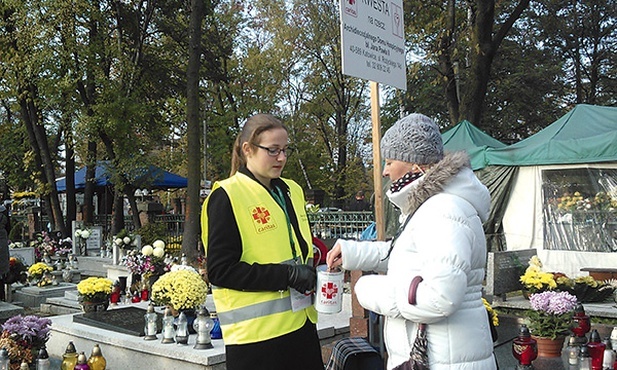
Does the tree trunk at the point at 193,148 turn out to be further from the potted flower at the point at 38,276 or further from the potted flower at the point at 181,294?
the potted flower at the point at 181,294

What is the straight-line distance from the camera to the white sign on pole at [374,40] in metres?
4.25

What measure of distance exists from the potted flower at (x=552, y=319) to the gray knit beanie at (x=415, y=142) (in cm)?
320

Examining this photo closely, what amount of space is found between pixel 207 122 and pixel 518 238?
18.0 metres

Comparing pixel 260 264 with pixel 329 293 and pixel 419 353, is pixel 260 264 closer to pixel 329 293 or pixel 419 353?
pixel 329 293

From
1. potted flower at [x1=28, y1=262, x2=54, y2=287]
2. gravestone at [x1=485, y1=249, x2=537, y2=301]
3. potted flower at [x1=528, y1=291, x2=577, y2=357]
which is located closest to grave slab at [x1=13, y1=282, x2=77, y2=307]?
potted flower at [x1=28, y1=262, x2=54, y2=287]

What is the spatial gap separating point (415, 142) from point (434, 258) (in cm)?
50

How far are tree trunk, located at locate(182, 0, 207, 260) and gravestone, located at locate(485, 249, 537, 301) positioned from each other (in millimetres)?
6526

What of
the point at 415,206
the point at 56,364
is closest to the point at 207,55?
the point at 56,364

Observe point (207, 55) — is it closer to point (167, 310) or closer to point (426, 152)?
point (167, 310)

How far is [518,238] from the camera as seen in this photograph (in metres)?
12.6

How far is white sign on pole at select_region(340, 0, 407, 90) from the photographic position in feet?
13.9

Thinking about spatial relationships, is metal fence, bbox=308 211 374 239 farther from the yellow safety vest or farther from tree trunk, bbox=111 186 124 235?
the yellow safety vest

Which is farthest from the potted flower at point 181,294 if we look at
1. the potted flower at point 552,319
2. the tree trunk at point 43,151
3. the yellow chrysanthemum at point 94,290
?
the tree trunk at point 43,151

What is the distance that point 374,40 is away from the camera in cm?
452
